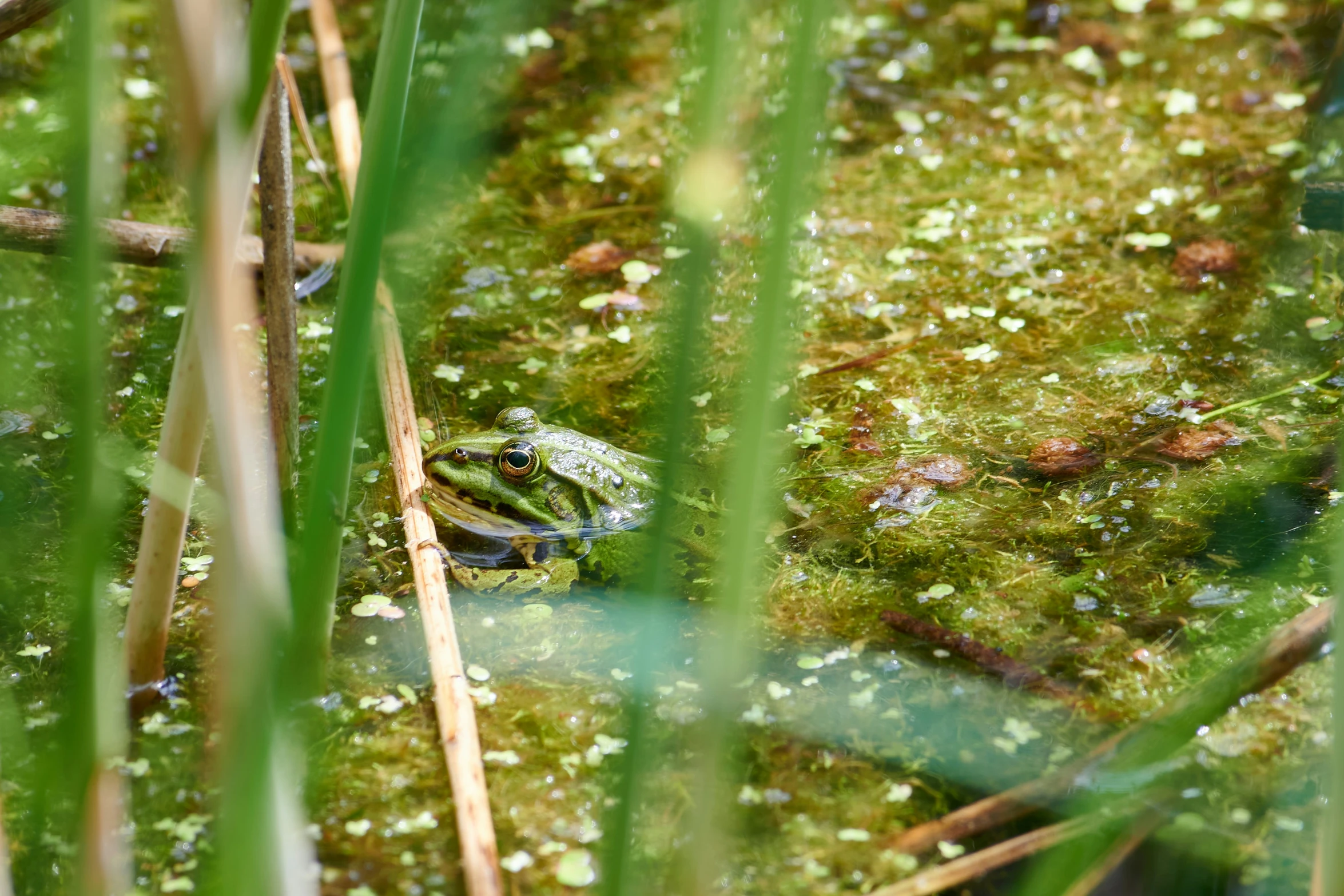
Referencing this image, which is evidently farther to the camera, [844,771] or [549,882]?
[844,771]

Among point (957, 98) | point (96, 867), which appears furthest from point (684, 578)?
point (957, 98)

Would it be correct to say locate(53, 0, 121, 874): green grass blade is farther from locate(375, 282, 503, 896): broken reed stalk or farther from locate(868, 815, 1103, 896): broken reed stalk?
locate(868, 815, 1103, 896): broken reed stalk

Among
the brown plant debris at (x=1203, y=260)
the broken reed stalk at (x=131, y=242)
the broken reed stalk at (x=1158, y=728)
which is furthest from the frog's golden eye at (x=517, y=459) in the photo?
the brown plant debris at (x=1203, y=260)

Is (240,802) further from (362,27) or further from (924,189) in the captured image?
(362,27)

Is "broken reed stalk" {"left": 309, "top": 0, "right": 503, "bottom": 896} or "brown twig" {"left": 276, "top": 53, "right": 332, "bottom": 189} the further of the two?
"brown twig" {"left": 276, "top": 53, "right": 332, "bottom": 189}

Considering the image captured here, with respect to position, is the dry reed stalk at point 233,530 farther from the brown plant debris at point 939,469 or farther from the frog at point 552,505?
the brown plant debris at point 939,469

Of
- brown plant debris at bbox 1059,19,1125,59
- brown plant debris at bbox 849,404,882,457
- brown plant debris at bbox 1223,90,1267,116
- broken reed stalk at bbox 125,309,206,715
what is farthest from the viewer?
brown plant debris at bbox 1059,19,1125,59

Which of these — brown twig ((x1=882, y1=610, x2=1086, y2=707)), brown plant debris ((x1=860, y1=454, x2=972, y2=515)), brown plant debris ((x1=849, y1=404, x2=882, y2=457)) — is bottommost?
brown twig ((x1=882, y1=610, x2=1086, y2=707))

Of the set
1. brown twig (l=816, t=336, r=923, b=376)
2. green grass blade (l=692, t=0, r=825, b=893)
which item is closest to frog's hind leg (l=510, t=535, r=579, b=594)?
brown twig (l=816, t=336, r=923, b=376)
